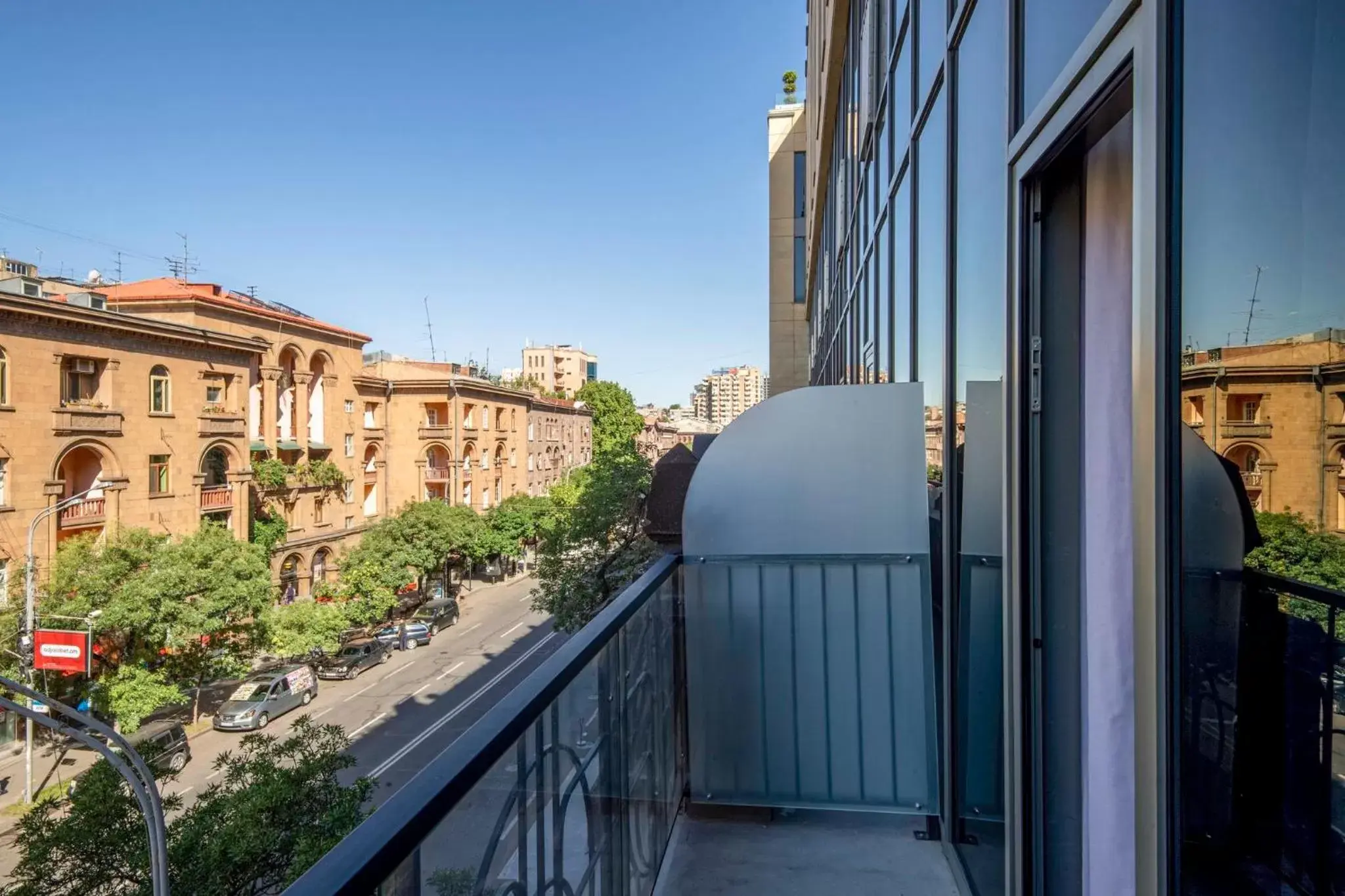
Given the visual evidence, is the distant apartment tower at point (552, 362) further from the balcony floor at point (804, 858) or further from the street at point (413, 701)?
the balcony floor at point (804, 858)

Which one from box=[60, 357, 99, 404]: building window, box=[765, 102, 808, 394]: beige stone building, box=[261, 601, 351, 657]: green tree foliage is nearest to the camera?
box=[261, 601, 351, 657]: green tree foliage

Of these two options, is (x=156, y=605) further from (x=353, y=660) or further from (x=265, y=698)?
(x=353, y=660)

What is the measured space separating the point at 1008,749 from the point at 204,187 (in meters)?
65.5

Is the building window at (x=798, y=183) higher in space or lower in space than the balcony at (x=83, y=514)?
higher

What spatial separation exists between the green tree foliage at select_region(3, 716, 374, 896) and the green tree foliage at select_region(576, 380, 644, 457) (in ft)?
150

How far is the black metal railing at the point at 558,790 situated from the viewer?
3.04ft

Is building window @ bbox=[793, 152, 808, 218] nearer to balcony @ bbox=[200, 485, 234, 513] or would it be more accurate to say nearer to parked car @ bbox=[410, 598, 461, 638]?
parked car @ bbox=[410, 598, 461, 638]

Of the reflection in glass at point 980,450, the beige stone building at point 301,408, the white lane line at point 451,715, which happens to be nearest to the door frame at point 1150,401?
the reflection in glass at point 980,450

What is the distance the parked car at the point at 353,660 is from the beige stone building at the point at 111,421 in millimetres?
5644

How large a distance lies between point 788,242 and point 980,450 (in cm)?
2010

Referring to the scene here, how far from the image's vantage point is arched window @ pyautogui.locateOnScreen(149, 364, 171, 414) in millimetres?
22359

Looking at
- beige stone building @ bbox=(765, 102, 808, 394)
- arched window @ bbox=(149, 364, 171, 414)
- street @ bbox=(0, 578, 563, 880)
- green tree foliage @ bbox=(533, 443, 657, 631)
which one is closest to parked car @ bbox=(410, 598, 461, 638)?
Result: street @ bbox=(0, 578, 563, 880)

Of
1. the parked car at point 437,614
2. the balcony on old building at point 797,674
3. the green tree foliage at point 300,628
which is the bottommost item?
the parked car at point 437,614

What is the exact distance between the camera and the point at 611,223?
173 ft
